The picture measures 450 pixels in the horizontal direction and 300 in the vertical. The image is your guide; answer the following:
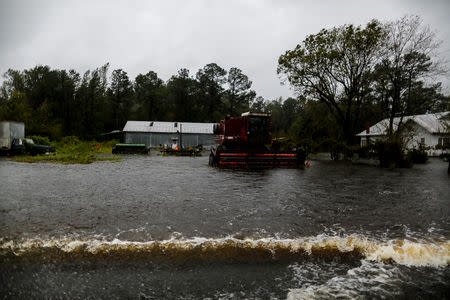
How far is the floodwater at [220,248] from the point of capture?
3303 millimetres

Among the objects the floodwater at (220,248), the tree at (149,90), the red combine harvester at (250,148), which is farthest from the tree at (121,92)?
the floodwater at (220,248)

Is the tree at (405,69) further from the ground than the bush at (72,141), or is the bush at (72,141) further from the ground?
the tree at (405,69)

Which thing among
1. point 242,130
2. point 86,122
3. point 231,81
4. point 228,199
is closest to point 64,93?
point 86,122

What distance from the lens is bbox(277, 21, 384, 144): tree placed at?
24.5 meters

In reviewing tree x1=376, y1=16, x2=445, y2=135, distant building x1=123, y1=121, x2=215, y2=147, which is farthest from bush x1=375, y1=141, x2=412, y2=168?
distant building x1=123, y1=121, x2=215, y2=147

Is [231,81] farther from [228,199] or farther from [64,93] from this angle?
[228,199]

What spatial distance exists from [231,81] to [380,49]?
5883 cm

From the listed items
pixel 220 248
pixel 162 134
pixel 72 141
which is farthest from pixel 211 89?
pixel 220 248

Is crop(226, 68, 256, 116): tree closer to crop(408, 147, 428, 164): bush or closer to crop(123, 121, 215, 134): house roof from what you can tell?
crop(123, 121, 215, 134): house roof

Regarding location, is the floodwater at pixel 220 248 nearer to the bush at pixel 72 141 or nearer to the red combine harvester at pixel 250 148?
the red combine harvester at pixel 250 148

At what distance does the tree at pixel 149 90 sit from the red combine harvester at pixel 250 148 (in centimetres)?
5546

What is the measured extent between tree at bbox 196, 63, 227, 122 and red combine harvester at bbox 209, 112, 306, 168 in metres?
55.4

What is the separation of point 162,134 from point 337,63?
34551mm

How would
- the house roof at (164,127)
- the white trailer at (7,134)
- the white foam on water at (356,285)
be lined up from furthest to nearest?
the house roof at (164,127), the white trailer at (7,134), the white foam on water at (356,285)
